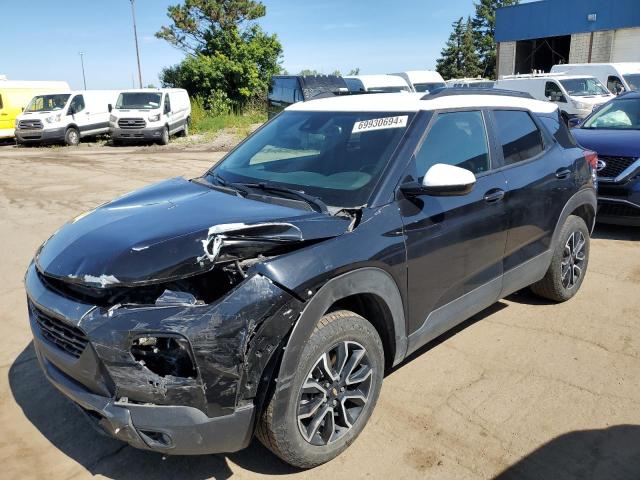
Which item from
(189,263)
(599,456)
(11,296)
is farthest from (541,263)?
(11,296)

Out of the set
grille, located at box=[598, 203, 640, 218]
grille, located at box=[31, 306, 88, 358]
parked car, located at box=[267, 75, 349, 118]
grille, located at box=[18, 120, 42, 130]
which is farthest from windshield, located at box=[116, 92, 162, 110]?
grille, located at box=[31, 306, 88, 358]

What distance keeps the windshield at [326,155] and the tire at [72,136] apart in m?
18.4

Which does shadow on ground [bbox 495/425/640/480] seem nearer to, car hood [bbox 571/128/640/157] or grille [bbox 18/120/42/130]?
car hood [bbox 571/128/640/157]

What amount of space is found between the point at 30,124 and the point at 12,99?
8.16 ft

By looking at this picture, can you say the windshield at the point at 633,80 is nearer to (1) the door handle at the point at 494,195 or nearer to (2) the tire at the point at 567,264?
(2) the tire at the point at 567,264

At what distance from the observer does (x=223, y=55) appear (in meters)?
30.1

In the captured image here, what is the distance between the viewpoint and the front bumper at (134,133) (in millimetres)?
19423

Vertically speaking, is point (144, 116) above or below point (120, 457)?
above

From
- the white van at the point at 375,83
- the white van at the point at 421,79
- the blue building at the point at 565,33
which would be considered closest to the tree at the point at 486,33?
the blue building at the point at 565,33

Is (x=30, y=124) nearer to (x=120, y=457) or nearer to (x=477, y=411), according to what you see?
(x=120, y=457)

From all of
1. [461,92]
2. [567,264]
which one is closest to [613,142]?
[567,264]

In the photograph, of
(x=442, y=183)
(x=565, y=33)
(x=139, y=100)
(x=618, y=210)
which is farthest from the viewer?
(x=565, y=33)

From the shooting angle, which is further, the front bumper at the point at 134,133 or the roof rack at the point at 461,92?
the front bumper at the point at 134,133

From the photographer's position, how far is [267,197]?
3.16m
